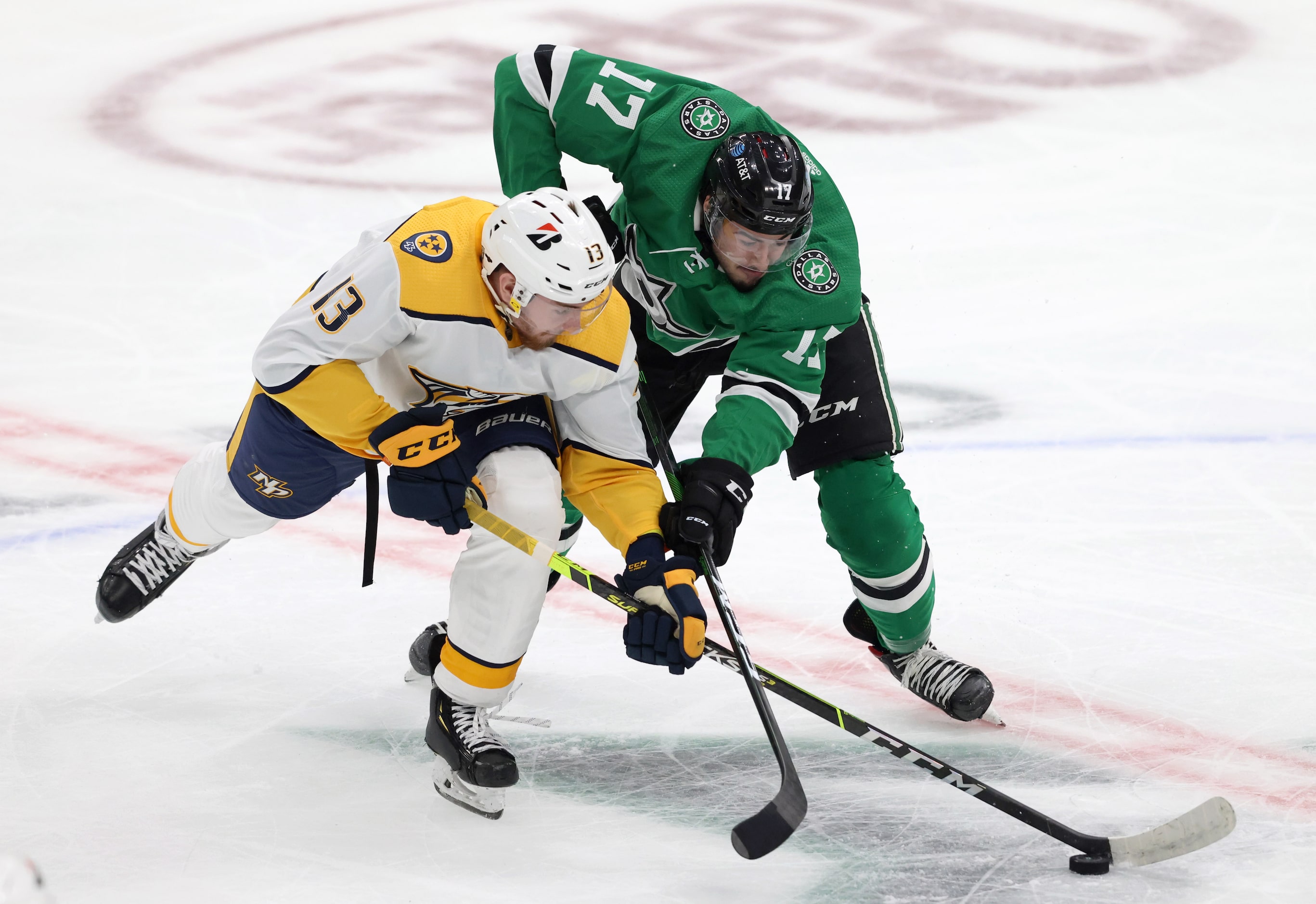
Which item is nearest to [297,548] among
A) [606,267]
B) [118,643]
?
[118,643]

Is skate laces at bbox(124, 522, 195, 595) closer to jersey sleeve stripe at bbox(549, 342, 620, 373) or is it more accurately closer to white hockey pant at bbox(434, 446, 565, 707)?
white hockey pant at bbox(434, 446, 565, 707)

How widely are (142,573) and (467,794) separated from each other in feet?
3.18

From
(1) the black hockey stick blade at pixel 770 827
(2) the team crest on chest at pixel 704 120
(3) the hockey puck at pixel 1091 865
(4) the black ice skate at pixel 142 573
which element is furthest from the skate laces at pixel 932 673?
(4) the black ice skate at pixel 142 573

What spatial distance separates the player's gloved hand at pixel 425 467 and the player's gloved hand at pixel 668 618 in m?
0.34

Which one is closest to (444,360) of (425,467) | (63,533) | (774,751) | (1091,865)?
(425,467)

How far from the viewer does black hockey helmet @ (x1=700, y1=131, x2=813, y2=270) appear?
2520 millimetres

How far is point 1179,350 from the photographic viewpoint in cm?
473

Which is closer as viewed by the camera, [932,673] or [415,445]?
[415,445]

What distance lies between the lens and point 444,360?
2455 millimetres

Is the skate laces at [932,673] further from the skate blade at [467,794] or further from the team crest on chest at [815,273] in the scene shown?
the skate blade at [467,794]

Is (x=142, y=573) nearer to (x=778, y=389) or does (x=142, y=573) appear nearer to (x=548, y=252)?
(x=548, y=252)

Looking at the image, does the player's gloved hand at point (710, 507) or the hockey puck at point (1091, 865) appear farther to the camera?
the player's gloved hand at point (710, 507)

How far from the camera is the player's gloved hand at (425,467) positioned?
2398mm

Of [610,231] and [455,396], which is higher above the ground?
[610,231]
